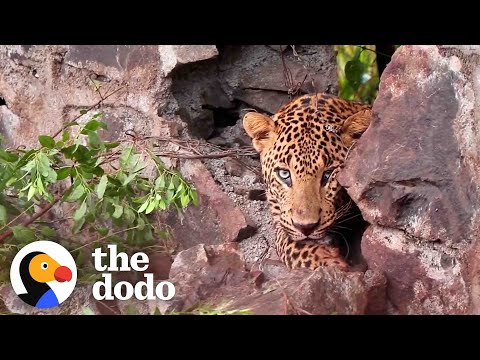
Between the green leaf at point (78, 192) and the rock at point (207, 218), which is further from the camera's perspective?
the rock at point (207, 218)

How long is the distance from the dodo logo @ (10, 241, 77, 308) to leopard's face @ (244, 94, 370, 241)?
103 cm

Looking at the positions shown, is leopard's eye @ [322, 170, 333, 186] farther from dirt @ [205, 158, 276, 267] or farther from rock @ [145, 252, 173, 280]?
rock @ [145, 252, 173, 280]

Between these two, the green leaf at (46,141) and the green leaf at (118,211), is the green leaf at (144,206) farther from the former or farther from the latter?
the green leaf at (46,141)

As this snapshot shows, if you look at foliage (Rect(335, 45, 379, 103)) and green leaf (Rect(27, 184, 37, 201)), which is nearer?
green leaf (Rect(27, 184, 37, 201))

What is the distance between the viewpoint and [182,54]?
15.4 feet

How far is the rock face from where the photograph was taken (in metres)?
3.70

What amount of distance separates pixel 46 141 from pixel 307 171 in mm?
1202

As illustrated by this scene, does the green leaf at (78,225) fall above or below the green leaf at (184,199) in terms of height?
below

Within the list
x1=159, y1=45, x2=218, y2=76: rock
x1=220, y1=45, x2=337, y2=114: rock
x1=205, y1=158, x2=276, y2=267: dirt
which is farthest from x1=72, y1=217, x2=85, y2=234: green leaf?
x1=220, y1=45, x2=337, y2=114: rock

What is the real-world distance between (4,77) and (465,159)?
2.69 metres

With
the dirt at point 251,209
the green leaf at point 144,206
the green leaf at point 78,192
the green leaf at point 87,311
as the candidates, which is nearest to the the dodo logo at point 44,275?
the green leaf at point 87,311

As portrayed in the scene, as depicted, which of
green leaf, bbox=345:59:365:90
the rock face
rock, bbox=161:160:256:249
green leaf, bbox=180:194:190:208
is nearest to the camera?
the rock face

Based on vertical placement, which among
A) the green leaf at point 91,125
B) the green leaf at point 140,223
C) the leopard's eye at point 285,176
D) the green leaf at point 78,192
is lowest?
the green leaf at point 140,223

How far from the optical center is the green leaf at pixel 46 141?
13.9 feet
